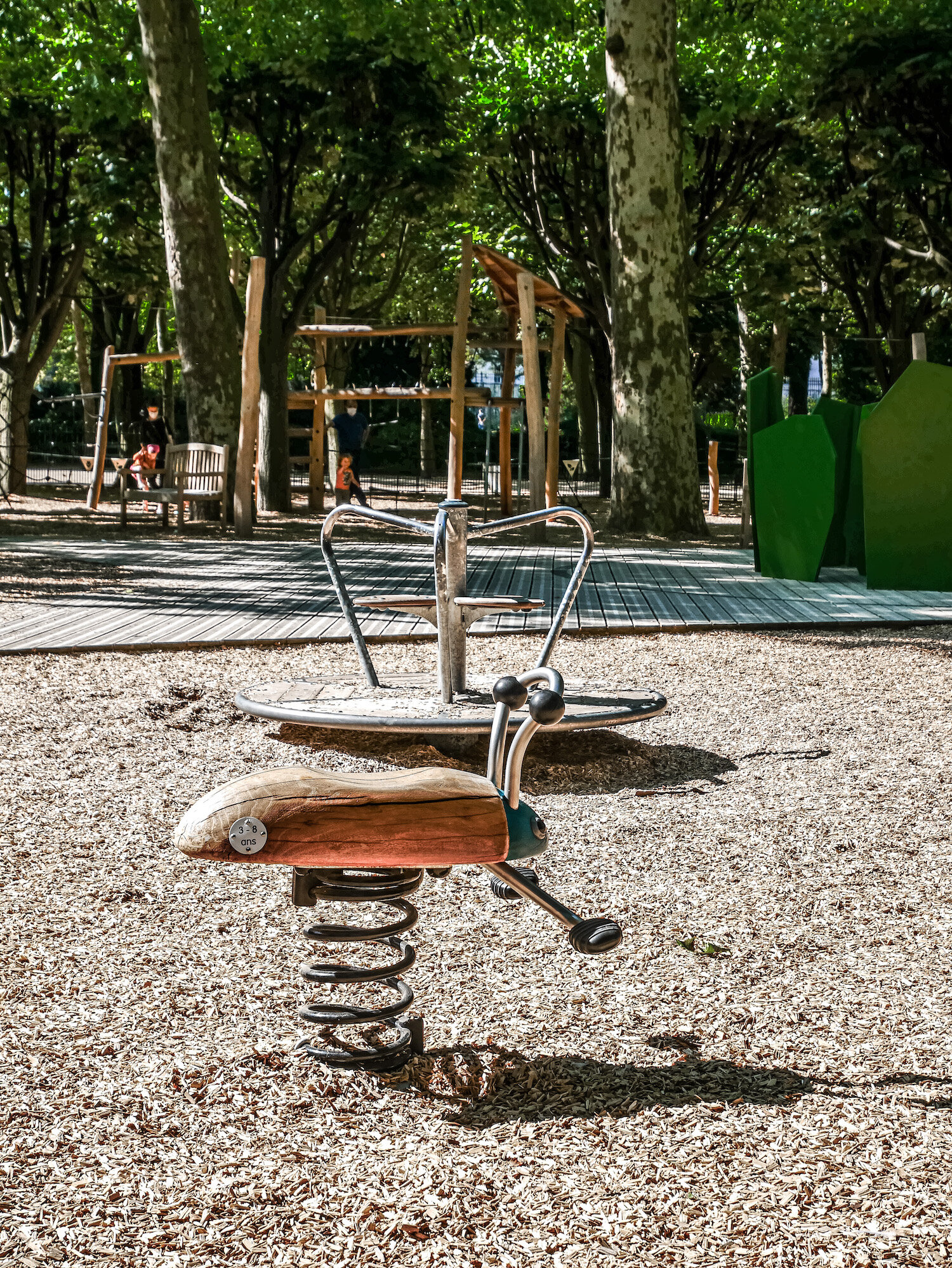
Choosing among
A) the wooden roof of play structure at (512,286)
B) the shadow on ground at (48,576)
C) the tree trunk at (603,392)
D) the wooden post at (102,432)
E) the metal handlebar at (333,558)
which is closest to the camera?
the metal handlebar at (333,558)

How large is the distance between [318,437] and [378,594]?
9.81 meters

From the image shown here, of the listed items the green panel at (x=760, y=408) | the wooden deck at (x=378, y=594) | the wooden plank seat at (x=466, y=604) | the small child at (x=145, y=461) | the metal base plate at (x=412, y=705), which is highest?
the green panel at (x=760, y=408)

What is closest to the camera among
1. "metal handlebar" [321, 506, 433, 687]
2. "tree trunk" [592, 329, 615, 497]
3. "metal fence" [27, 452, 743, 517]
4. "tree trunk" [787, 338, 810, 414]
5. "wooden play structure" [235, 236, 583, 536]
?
"metal handlebar" [321, 506, 433, 687]

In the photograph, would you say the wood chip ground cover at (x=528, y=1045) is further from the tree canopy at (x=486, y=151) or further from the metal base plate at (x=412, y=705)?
the tree canopy at (x=486, y=151)

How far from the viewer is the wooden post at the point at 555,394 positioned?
1689 cm

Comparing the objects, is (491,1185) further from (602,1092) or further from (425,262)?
(425,262)

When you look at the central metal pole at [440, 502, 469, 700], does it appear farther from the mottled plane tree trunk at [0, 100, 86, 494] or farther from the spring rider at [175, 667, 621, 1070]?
the mottled plane tree trunk at [0, 100, 86, 494]

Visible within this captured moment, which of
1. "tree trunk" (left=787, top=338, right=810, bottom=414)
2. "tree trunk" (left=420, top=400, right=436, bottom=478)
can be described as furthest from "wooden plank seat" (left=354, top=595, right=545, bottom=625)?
"tree trunk" (left=787, top=338, right=810, bottom=414)

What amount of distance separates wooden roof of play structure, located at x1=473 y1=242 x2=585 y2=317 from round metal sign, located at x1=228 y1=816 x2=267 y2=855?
40.9ft

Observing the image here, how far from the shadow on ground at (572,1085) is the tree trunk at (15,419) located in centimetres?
2111

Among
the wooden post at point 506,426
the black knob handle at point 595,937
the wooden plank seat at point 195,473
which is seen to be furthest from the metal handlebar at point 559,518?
the wooden post at point 506,426

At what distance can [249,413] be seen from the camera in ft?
49.7

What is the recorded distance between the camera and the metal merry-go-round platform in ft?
15.9

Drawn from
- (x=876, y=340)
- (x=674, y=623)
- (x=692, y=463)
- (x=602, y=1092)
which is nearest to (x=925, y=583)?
(x=674, y=623)
